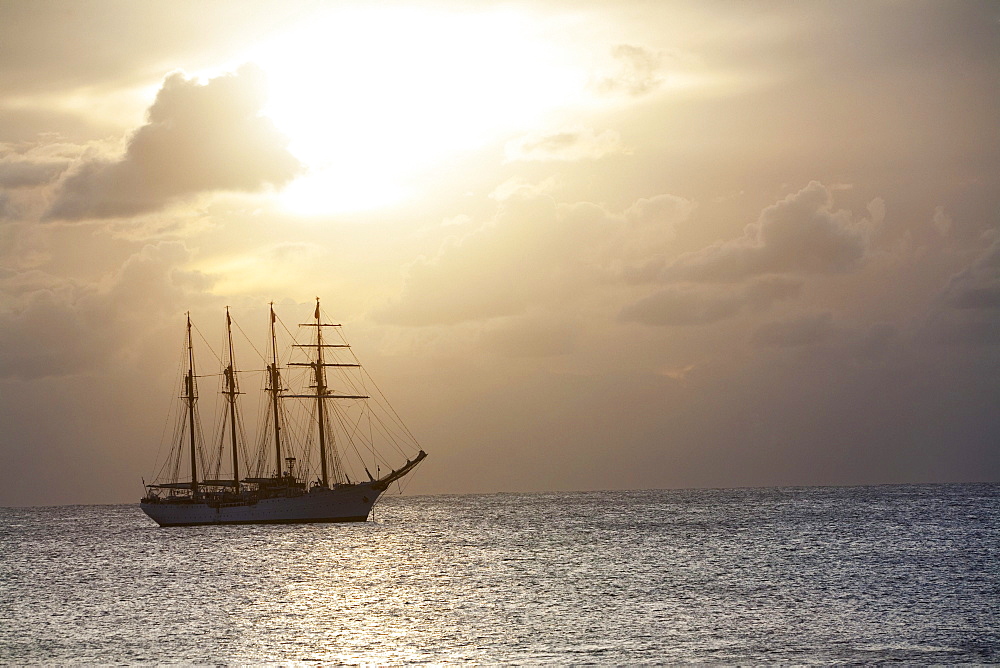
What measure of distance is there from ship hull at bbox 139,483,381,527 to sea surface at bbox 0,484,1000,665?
25.7m

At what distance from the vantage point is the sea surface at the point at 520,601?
4812cm

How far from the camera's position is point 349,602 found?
67250 millimetres

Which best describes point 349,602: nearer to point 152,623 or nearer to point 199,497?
point 152,623

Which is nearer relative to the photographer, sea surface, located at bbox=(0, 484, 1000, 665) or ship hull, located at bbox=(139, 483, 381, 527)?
sea surface, located at bbox=(0, 484, 1000, 665)

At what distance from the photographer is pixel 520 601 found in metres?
65.8

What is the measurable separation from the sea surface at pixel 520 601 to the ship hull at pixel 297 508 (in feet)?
84.4

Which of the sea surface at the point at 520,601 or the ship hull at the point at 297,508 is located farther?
the ship hull at the point at 297,508

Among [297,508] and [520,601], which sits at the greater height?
[297,508]

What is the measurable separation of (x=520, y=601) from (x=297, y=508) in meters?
94.3

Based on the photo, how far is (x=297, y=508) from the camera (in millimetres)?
155125

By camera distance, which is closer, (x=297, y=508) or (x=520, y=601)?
(x=520, y=601)

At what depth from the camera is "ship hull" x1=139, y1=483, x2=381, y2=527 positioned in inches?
6107

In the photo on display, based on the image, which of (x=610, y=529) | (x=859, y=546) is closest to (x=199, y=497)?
(x=610, y=529)

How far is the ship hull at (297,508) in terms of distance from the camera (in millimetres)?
155125
